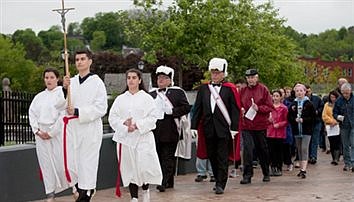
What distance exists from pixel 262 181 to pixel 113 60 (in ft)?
178

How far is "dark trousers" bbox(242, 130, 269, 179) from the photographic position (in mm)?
11992

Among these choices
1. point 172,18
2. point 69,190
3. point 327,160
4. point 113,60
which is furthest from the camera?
point 113,60

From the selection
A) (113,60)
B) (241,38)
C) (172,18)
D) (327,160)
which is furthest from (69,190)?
(113,60)

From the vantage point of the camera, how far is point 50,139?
9180mm

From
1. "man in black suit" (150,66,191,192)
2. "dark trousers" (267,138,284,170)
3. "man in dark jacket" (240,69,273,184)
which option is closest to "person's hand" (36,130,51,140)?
"man in black suit" (150,66,191,192)

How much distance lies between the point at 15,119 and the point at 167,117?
4.83 m

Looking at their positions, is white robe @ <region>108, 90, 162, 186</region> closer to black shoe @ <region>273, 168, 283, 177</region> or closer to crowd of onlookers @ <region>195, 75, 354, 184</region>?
crowd of onlookers @ <region>195, 75, 354, 184</region>

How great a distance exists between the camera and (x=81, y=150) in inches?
335

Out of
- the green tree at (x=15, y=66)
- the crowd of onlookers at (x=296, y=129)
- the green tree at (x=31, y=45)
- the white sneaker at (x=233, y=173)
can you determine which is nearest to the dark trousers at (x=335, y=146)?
the crowd of onlookers at (x=296, y=129)

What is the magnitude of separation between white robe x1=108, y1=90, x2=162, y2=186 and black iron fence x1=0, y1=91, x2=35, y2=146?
5388 mm

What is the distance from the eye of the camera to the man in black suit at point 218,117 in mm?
10844

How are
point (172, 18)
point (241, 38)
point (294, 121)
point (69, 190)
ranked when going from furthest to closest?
1. point (241, 38)
2. point (172, 18)
3. point (294, 121)
4. point (69, 190)

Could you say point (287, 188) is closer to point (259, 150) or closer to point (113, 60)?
point (259, 150)

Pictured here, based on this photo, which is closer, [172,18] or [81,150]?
[81,150]
